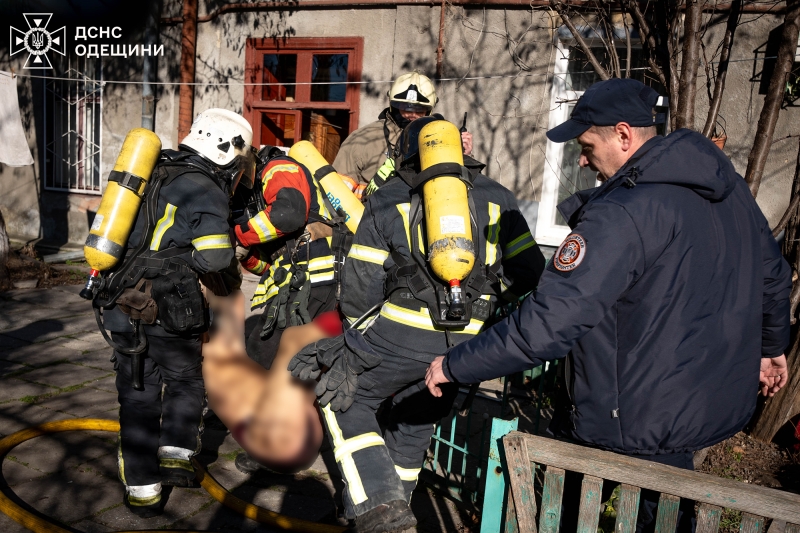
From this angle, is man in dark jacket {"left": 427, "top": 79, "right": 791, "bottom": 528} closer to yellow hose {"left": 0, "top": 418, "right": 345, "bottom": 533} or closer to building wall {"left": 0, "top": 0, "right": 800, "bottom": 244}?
yellow hose {"left": 0, "top": 418, "right": 345, "bottom": 533}

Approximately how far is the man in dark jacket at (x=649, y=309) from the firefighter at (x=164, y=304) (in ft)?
5.46

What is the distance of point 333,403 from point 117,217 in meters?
1.45

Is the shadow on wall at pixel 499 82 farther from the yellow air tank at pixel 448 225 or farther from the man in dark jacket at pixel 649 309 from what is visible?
the man in dark jacket at pixel 649 309

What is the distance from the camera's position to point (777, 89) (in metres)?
4.13

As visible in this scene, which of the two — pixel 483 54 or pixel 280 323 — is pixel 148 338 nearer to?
pixel 280 323

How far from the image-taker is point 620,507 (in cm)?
189

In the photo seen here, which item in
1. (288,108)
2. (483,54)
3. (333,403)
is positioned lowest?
(333,403)

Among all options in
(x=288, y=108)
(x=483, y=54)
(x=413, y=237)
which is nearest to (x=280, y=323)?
(x=413, y=237)

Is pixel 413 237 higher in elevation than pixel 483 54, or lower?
lower

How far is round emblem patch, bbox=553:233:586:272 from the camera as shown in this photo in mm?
1996

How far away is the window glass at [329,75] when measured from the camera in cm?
855

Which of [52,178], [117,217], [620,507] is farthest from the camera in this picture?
[52,178]

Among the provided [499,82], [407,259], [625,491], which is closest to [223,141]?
[407,259]

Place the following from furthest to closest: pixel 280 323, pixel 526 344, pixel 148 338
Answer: pixel 280 323 < pixel 148 338 < pixel 526 344
